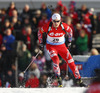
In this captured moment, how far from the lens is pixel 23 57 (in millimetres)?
9039

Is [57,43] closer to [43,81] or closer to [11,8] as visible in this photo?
[43,81]

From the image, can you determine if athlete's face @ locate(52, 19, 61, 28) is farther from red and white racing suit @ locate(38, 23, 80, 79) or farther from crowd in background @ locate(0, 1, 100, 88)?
crowd in background @ locate(0, 1, 100, 88)

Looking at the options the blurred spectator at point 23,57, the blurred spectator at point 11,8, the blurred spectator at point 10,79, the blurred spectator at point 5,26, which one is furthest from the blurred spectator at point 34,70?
the blurred spectator at point 11,8

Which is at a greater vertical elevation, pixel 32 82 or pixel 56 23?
pixel 56 23

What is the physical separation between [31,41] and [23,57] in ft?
2.18

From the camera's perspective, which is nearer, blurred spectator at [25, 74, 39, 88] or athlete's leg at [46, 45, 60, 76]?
athlete's leg at [46, 45, 60, 76]

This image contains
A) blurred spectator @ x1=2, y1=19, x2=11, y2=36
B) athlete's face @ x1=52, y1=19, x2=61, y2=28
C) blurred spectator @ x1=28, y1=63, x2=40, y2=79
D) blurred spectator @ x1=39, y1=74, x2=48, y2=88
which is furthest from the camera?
blurred spectator @ x1=2, y1=19, x2=11, y2=36

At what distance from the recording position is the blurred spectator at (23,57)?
9.01 metres

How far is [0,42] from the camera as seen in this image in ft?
31.6

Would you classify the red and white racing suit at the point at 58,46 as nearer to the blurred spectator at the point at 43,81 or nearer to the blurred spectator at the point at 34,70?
A: the blurred spectator at the point at 43,81

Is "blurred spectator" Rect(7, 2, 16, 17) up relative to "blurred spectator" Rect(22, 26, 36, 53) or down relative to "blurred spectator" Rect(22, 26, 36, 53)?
up

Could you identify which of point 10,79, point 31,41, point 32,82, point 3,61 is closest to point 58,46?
point 32,82

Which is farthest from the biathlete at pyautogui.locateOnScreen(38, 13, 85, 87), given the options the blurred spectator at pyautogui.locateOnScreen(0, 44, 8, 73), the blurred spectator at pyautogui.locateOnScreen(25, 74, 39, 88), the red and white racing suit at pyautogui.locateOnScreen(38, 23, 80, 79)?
the blurred spectator at pyautogui.locateOnScreen(0, 44, 8, 73)

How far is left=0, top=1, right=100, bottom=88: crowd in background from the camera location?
8.88m
